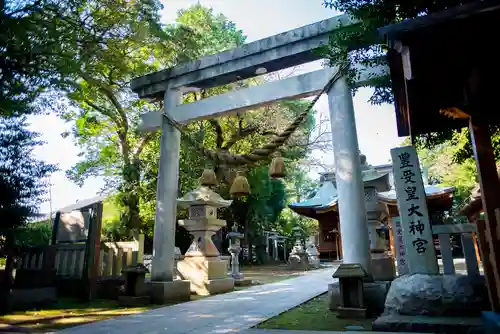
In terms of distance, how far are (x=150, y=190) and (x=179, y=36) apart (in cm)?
843

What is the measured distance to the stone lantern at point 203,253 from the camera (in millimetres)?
8555

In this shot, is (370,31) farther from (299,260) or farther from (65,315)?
(299,260)

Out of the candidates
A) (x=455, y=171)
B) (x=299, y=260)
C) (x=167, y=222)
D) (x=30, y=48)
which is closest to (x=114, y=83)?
(x=30, y=48)

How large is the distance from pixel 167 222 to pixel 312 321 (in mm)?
3803

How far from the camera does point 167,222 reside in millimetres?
7211

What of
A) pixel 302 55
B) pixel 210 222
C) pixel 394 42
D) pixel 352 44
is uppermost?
pixel 302 55

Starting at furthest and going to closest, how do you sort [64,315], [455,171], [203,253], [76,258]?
[455,171] < [203,253] < [76,258] < [64,315]

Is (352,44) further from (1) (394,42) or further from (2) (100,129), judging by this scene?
(2) (100,129)

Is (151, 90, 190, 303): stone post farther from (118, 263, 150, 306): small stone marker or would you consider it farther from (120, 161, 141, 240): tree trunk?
(120, 161, 141, 240): tree trunk

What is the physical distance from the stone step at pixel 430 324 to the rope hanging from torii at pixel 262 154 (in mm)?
3204

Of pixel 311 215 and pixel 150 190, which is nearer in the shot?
pixel 150 190

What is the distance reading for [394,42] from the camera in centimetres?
267

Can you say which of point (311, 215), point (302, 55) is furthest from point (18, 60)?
point (311, 215)

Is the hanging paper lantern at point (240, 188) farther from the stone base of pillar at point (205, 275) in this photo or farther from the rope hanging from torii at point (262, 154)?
the stone base of pillar at point (205, 275)
